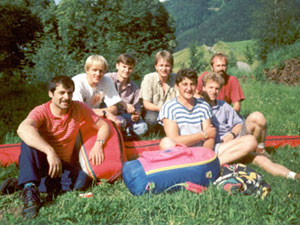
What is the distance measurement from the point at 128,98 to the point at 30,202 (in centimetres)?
239

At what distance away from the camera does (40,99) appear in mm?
6922

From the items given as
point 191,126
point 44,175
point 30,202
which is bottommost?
point 30,202

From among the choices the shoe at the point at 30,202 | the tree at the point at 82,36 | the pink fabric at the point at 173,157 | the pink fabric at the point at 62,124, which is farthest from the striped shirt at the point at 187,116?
the tree at the point at 82,36

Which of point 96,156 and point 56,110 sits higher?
point 56,110

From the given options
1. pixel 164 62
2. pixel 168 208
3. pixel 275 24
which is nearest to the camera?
pixel 168 208

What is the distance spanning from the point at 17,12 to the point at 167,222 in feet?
32.4

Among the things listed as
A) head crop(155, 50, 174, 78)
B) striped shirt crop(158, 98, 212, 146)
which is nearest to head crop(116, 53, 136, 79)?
head crop(155, 50, 174, 78)

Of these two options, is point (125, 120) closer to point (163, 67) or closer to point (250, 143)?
point (163, 67)

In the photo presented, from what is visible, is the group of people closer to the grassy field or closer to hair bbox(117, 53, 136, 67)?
hair bbox(117, 53, 136, 67)

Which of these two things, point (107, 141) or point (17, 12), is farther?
point (17, 12)

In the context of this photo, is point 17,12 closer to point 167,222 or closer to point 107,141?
point 107,141

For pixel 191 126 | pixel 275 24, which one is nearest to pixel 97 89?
pixel 191 126

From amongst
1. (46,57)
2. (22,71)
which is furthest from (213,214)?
(22,71)

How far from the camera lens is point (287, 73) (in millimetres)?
10805
